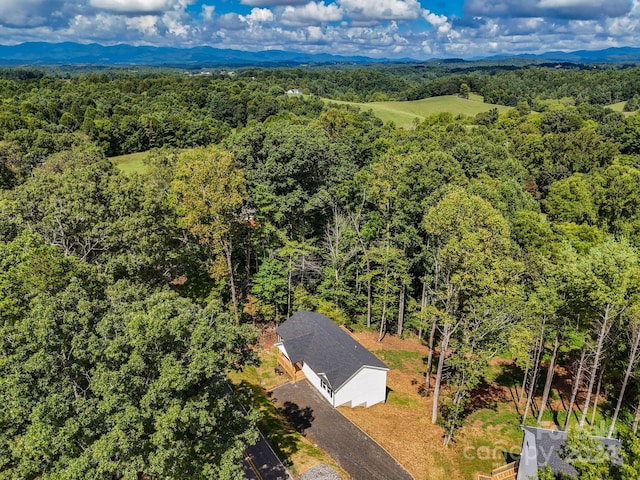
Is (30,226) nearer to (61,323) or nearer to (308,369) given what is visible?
(61,323)

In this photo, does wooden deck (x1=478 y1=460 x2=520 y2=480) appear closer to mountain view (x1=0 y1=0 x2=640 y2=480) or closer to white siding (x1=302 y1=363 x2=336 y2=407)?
mountain view (x1=0 y1=0 x2=640 y2=480)

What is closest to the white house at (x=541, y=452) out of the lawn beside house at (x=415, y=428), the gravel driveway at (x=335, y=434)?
the lawn beside house at (x=415, y=428)

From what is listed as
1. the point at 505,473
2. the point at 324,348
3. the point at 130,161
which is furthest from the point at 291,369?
the point at 130,161

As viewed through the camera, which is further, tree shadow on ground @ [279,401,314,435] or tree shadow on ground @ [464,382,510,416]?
tree shadow on ground @ [464,382,510,416]

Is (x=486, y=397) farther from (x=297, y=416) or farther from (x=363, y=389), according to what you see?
(x=297, y=416)

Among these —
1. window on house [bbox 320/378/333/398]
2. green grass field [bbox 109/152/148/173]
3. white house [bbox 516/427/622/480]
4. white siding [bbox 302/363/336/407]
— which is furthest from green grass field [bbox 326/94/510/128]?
white house [bbox 516/427/622/480]
